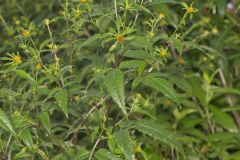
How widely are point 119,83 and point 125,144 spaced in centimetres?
18

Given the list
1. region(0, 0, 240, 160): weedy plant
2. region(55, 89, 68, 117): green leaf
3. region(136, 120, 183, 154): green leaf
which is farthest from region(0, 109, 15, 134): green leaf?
region(136, 120, 183, 154): green leaf

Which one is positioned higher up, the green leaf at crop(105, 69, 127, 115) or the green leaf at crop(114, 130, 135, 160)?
the green leaf at crop(105, 69, 127, 115)

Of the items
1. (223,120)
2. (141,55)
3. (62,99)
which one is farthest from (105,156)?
(223,120)

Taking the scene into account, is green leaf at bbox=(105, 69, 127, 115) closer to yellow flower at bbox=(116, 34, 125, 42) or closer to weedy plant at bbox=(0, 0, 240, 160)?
weedy plant at bbox=(0, 0, 240, 160)

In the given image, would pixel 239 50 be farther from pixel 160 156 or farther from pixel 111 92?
pixel 111 92

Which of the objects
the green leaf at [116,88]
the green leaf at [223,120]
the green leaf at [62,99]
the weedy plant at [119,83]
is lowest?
the green leaf at [223,120]

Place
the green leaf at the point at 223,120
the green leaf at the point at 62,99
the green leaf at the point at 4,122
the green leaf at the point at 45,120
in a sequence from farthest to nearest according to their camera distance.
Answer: the green leaf at the point at 223,120 < the green leaf at the point at 45,120 < the green leaf at the point at 62,99 < the green leaf at the point at 4,122

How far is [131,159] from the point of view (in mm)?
1375

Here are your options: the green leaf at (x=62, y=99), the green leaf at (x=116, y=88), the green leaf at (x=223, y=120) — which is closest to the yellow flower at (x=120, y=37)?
the green leaf at (x=116, y=88)

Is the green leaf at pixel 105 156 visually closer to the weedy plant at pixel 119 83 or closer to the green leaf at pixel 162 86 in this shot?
the weedy plant at pixel 119 83

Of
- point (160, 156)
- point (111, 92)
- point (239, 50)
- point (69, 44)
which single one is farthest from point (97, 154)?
point (239, 50)

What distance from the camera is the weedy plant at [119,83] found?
1.43 metres

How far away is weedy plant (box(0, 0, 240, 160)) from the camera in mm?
1430

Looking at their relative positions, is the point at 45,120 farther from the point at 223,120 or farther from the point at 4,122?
the point at 223,120
